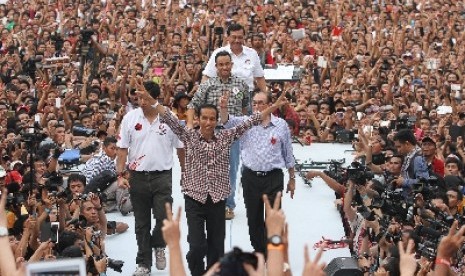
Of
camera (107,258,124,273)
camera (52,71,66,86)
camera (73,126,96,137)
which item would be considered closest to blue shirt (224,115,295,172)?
camera (107,258,124,273)

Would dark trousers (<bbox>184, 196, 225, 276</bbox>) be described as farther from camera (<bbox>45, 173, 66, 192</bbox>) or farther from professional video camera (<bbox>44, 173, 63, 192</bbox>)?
professional video camera (<bbox>44, 173, 63, 192</bbox>)

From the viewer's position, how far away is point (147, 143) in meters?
11.0

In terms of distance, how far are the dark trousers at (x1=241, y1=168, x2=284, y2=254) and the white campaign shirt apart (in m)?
0.72

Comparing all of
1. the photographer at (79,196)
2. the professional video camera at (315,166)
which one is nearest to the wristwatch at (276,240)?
the photographer at (79,196)

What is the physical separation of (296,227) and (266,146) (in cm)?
200

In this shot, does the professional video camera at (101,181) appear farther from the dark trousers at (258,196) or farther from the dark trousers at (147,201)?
the dark trousers at (258,196)

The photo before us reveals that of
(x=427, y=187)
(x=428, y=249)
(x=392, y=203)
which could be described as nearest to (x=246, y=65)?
(x=427, y=187)

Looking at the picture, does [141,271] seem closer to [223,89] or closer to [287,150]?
[287,150]

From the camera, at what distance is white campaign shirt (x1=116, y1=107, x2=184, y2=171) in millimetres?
10961

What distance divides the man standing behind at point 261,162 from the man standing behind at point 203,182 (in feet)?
2.47

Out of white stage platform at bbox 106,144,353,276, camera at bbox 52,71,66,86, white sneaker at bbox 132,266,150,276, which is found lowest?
white stage platform at bbox 106,144,353,276

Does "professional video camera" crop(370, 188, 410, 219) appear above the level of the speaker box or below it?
above

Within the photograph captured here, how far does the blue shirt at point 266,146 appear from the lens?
11.0m

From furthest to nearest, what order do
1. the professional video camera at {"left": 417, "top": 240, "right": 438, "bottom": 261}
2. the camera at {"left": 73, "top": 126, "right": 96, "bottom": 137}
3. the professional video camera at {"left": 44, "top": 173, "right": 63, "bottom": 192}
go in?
1. the camera at {"left": 73, "top": 126, "right": 96, "bottom": 137}
2. the professional video camera at {"left": 44, "top": 173, "right": 63, "bottom": 192}
3. the professional video camera at {"left": 417, "top": 240, "right": 438, "bottom": 261}
